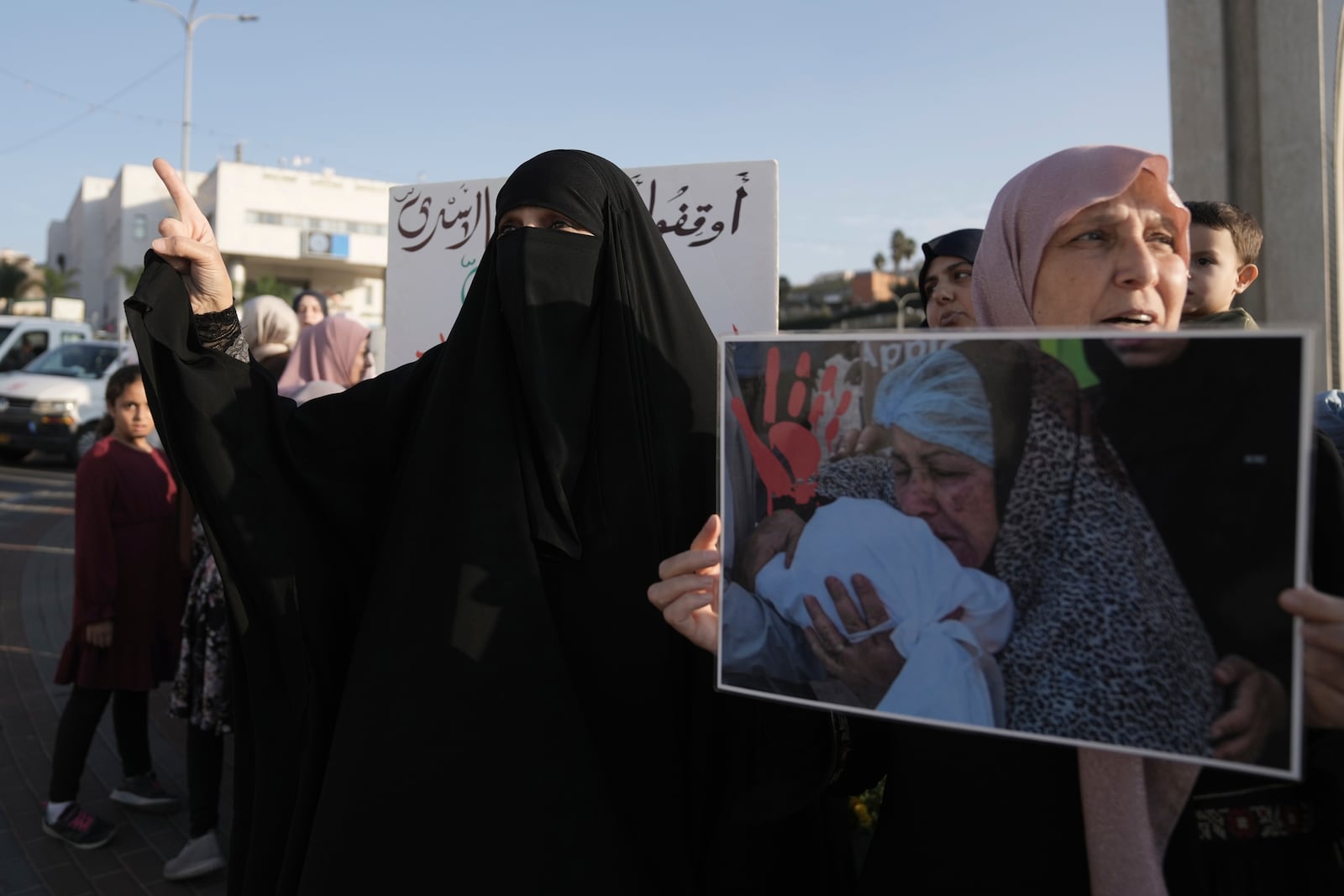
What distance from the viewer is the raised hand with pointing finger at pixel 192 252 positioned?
157 cm

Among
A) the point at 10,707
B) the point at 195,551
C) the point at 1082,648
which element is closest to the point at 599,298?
the point at 1082,648

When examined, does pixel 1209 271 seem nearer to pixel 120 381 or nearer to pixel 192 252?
pixel 192 252

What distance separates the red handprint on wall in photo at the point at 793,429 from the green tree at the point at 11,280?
5201 cm

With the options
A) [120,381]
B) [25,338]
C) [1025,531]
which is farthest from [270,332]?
[25,338]

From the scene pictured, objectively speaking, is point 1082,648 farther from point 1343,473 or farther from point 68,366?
point 68,366

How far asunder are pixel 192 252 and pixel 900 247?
59.9 meters

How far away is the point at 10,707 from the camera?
175 inches

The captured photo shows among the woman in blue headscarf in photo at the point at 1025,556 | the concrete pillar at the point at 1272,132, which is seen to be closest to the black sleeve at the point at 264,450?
the woman in blue headscarf in photo at the point at 1025,556

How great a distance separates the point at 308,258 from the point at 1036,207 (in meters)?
38.4

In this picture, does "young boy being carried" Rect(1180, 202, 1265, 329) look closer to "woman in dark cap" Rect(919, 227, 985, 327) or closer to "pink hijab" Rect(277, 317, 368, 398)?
"woman in dark cap" Rect(919, 227, 985, 327)

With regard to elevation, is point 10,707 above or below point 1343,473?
below

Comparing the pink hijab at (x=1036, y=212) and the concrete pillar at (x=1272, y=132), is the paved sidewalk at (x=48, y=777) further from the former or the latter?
the concrete pillar at (x=1272, y=132)

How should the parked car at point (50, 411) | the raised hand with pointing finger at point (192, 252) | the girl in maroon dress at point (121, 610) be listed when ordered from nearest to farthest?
the raised hand with pointing finger at point (192, 252) < the girl in maroon dress at point (121, 610) < the parked car at point (50, 411)

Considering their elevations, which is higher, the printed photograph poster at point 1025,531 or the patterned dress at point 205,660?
the printed photograph poster at point 1025,531
